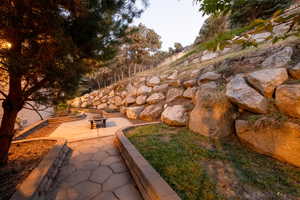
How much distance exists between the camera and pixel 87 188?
1.90 m

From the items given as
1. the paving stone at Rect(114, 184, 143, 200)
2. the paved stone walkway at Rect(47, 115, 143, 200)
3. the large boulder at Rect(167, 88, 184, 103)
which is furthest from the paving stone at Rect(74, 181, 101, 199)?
the large boulder at Rect(167, 88, 184, 103)

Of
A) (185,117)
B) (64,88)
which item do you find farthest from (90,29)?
(185,117)

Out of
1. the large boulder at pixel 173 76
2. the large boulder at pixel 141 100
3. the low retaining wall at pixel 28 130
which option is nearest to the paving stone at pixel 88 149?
the low retaining wall at pixel 28 130

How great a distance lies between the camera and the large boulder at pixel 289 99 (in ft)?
6.71

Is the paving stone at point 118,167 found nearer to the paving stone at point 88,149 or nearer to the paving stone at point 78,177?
the paving stone at point 78,177

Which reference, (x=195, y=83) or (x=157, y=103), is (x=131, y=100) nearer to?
(x=157, y=103)

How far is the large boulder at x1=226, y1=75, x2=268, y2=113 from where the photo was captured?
8.20 ft

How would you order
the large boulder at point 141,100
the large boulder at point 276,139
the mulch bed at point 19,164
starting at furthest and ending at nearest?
the large boulder at point 141,100 → the large boulder at point 276,139 → the mulch bed at point 19,164

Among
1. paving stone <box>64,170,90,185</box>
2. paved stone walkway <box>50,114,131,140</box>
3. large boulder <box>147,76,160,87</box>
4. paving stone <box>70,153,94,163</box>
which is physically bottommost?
paving stone <box>64,170,90,185</box>

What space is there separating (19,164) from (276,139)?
524 centimetres

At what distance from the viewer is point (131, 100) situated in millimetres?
8031

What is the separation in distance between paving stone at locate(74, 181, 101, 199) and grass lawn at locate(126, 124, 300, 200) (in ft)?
3.35

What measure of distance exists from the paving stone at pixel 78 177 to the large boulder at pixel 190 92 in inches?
163

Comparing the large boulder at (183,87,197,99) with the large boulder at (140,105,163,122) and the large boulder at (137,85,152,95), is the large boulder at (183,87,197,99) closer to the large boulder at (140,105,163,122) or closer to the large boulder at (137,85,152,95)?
the large boulder at (140,105,163,122)
